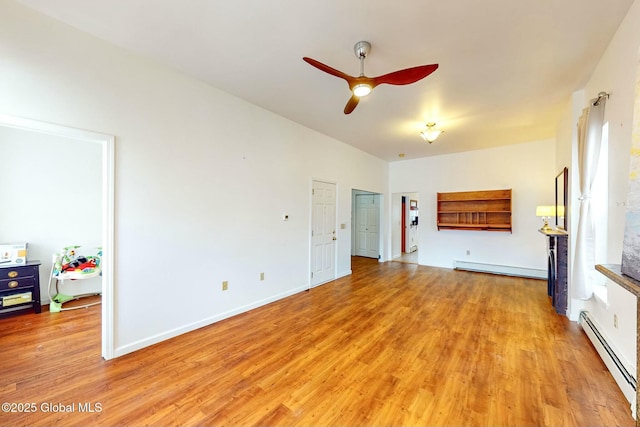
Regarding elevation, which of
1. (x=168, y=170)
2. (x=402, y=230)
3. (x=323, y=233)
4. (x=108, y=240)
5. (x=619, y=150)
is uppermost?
(x=619, y=150)

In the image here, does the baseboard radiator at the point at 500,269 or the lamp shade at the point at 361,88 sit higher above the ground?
the lamp shade at the point at 361,88

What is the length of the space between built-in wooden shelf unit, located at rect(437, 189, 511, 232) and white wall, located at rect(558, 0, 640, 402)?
3585 millimetres

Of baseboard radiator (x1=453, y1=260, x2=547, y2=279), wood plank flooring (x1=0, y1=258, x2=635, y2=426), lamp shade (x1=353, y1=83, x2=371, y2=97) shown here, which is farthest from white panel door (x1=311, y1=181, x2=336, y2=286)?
baseboard radiator (x1=453, y1=260, x2=547, y2=279)

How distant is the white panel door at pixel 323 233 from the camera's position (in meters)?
4.97

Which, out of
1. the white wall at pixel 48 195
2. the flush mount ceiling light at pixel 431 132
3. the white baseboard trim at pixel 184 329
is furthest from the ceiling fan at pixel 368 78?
the white wall at pixel 48 195

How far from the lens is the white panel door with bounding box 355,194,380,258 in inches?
309

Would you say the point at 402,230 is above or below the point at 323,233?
below

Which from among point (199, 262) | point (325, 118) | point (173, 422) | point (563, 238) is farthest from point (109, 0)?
point (563, 238)

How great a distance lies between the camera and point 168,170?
2854 millimetres

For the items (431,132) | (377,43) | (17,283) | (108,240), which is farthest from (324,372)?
(17,283)

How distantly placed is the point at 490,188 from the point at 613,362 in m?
4.67

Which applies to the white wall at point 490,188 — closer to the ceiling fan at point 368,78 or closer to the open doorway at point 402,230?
the open doorway at point 402,230

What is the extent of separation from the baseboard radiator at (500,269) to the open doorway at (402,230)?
Answer: 1289 mm

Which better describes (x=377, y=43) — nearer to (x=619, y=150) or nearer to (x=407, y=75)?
(x=407, y=75)
